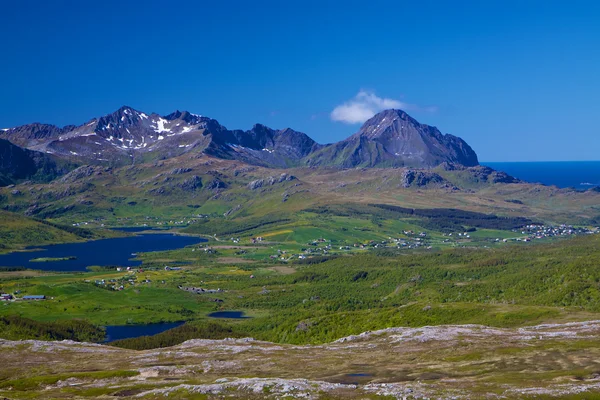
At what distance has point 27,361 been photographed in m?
131

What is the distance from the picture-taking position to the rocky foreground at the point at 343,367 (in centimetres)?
8125

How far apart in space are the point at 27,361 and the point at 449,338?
9505 centimetres

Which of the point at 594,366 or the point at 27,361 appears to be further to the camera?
the point at 27,361

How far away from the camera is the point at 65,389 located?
95.6 metres

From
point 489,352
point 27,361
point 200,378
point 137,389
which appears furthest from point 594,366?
point 27,361

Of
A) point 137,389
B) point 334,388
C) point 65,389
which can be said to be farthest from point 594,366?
point 65,389

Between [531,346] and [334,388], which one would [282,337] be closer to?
[531,346]

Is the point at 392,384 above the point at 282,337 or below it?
above

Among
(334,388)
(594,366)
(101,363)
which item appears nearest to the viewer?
(334,388)

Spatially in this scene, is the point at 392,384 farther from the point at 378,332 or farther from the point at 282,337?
the point at 282,337

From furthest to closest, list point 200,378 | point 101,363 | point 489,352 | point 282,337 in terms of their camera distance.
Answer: point 282,337, point 101,363, point 489,352, point 200,378

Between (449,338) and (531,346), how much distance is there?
19.8 metres

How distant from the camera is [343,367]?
4107 inches

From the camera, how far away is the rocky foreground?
267 feet
